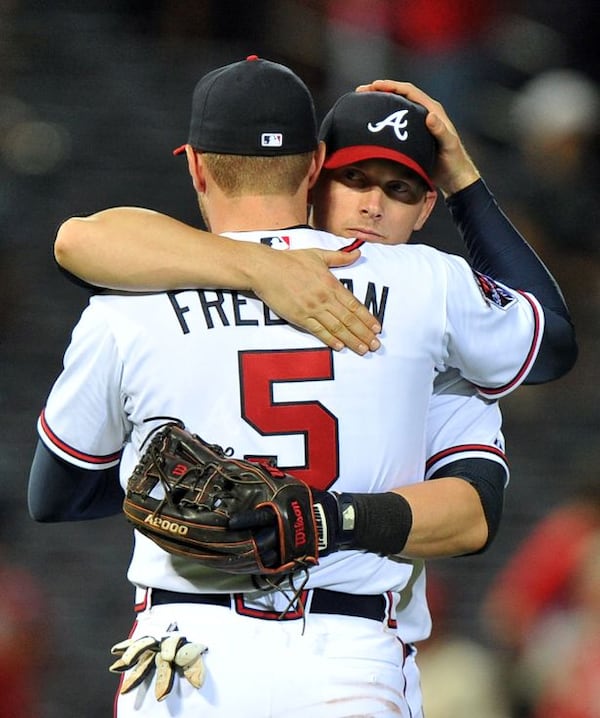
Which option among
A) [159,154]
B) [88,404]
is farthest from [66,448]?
[159,154]

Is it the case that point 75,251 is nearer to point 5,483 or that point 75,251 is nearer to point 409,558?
point 409,558

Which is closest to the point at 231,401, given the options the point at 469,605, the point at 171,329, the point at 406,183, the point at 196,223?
the point at 171,329

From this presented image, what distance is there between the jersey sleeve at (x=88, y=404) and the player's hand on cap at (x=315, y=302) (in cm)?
25

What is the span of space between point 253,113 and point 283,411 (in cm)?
47

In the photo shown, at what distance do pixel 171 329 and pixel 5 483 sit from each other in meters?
2.98

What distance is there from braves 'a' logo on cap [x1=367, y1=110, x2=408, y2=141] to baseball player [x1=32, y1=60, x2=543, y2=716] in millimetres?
270

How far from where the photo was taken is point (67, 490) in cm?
223

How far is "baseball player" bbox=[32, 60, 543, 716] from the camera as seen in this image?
2023 mm

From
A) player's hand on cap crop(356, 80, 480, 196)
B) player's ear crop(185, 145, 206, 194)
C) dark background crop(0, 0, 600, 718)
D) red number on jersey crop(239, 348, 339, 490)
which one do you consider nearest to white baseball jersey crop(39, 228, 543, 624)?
red number on jersey crop(239, 348, 339, 490)

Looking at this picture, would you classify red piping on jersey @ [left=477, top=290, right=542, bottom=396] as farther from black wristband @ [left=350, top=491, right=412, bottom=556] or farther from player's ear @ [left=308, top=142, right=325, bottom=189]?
player's ear @ [left=308, top=142, right=325, bottom=189]

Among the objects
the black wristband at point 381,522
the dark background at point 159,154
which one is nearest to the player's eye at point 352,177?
the black wristband at point 381,522

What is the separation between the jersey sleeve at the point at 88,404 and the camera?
6.74 feet

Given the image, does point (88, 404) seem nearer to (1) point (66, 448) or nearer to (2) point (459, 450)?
(1) point (66, 448)

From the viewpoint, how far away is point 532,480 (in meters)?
5.00
